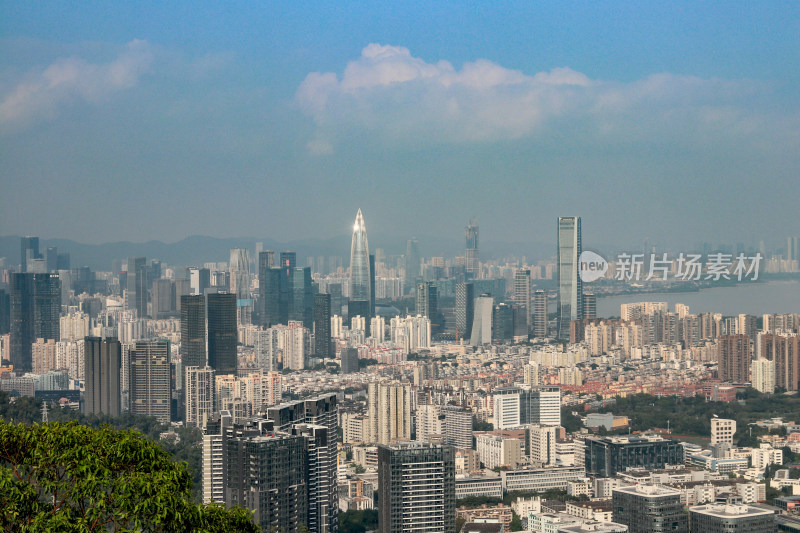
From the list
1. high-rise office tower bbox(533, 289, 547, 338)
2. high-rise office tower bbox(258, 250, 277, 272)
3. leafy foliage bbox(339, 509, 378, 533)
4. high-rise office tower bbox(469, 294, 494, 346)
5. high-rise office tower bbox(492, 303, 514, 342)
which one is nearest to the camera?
leafy foliage bbox(339, 509, 378, 533)

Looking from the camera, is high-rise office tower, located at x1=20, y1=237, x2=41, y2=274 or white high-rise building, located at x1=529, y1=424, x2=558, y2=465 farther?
high-rise office tower, located at x1=20, y1=237, x2=41, y2=274

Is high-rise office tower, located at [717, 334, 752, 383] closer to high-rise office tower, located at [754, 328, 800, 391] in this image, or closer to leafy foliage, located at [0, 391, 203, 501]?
high-rise office tower, located at [754, 328, 800, 391]

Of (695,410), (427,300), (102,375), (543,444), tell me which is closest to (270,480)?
(543,444)

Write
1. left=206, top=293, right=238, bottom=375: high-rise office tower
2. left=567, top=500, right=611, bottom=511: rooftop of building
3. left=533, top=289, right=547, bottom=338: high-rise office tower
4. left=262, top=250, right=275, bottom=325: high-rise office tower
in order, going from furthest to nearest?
left=262, top=250, right=275, bottom=325: high-rise office tower < left=533, top=289, right=547, bottom=338: high-rise office tower < left=206, top=293, right=238, bottom=375: high-rise office tower < left=567, top=500, right=611, bottom=511: rooftop of building

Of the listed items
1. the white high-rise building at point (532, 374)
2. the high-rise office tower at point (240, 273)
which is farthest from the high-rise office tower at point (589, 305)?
the high-rise office tower at point (240, 273)

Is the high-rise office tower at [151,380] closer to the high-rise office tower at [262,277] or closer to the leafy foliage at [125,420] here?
the leafy foliage at [125,420]

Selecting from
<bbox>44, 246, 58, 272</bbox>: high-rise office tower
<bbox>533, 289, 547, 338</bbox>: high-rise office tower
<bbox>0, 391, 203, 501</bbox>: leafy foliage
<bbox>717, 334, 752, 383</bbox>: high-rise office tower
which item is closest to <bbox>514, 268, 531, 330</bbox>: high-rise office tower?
<bbox>533, 289, 547, 338</bbox>: high-rise office tower
